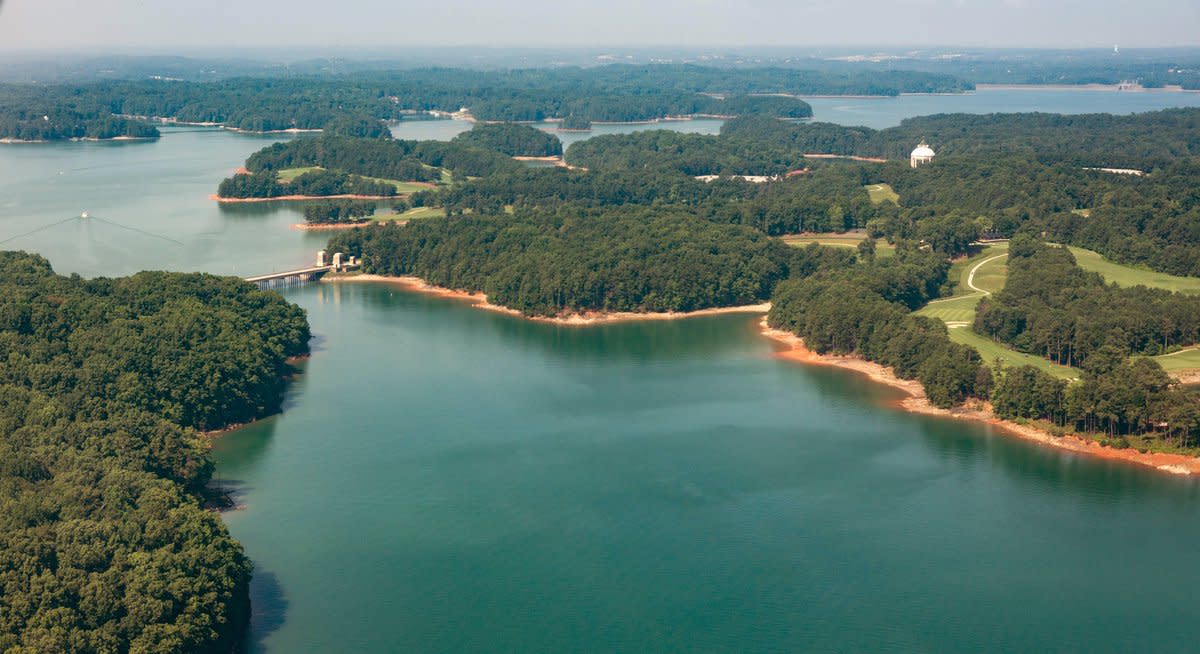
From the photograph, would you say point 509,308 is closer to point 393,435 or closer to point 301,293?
point 301,293

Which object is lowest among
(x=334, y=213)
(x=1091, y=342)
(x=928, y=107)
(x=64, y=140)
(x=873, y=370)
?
(x=873, y=370)

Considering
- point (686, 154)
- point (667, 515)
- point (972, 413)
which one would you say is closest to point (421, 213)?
point (686, 154)

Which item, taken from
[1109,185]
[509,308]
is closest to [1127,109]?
[1109,185]

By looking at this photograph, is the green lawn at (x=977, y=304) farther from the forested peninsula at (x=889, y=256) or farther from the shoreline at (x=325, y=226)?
the shoreline at (x=325, y=226)

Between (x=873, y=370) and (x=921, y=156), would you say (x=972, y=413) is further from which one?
(x=921, y=156)

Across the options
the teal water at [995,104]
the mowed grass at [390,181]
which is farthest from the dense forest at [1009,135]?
the mowed grass at [390,181]

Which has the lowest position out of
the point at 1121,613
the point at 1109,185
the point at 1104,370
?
the point at 1121,613
